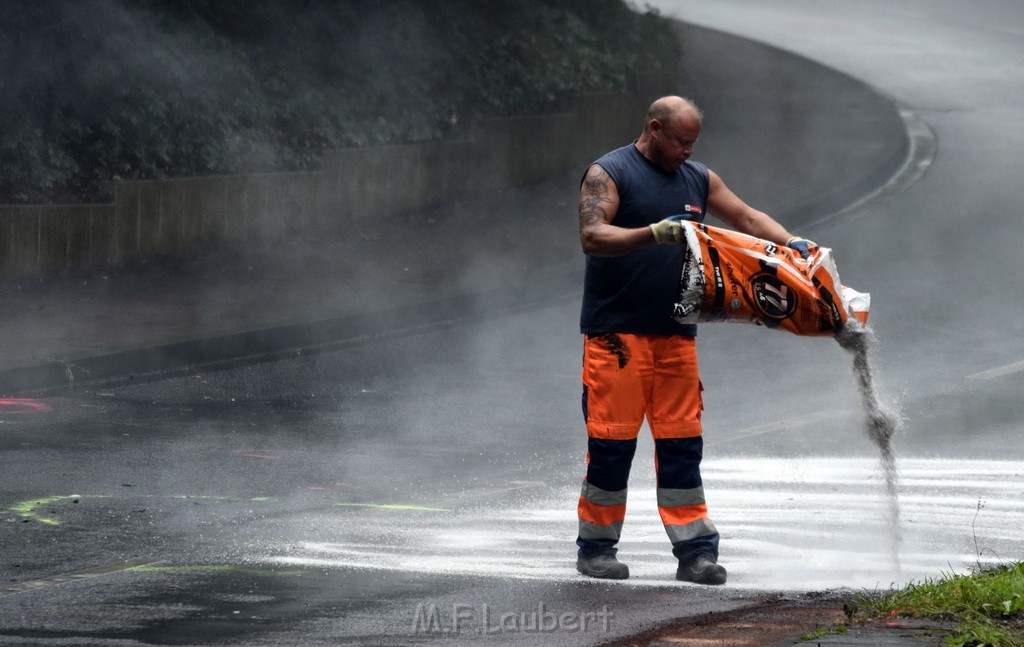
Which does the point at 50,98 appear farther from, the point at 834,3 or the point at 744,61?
the point at 834,3

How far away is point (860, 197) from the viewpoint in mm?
16234

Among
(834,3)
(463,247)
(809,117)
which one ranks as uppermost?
(834,3)

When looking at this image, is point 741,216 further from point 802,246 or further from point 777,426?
point 777,426

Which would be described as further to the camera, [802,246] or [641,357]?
[802,246]

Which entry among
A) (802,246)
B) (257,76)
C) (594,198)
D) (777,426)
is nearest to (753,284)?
(802,246)

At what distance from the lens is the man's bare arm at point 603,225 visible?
5656 mm

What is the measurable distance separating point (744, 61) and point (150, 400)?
50.6 feet

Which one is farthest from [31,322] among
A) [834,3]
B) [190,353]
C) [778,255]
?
[834,3]

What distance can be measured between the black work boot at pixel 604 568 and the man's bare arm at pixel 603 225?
106cm

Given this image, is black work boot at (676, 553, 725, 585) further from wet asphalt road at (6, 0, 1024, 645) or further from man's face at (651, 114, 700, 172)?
man's face at (651, 114, 700, 172)

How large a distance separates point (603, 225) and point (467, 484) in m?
2.15

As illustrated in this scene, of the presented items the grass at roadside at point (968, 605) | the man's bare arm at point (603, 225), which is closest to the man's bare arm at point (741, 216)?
the man's bare arm at point (603, 225)

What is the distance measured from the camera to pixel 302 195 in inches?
588

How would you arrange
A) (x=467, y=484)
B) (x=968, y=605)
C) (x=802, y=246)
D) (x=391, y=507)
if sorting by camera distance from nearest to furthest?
(x=968, y=605), (x=802, y=246), (x=391, y=507), (x=467, y=484)
